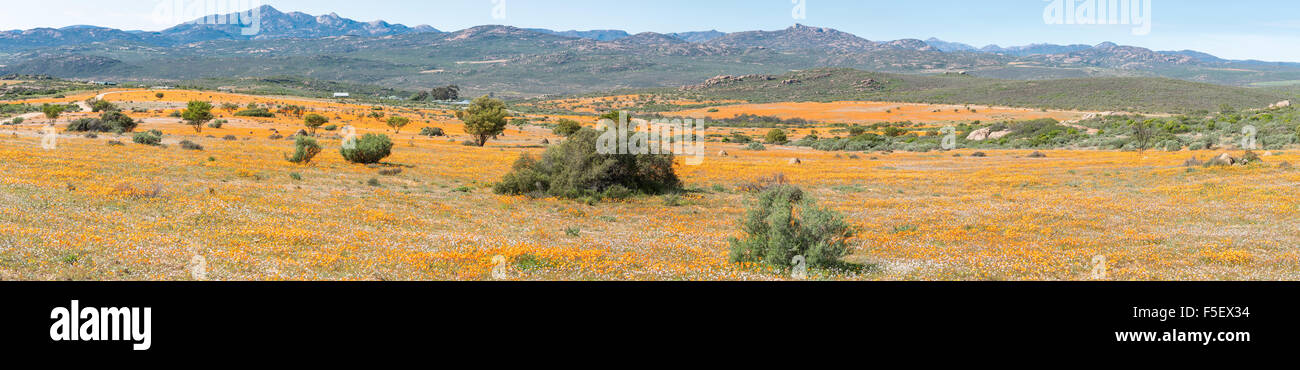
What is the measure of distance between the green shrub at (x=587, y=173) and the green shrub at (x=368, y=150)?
10.4 m

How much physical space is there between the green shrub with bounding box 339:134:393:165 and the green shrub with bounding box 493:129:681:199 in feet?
34.2

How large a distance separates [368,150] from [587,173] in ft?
47.4

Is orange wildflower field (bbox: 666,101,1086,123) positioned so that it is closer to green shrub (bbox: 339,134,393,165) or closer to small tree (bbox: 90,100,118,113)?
small tree (bbox: 90,100,118,113)

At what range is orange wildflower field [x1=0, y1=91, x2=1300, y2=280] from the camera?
10953 millimetres

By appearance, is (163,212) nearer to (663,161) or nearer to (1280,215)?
(663,161)

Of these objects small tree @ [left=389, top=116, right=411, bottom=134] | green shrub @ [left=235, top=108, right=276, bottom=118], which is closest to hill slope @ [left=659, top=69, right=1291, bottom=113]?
small tree @ [left=389, top=116, right=411, bottom=134]

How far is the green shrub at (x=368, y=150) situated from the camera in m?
33.3

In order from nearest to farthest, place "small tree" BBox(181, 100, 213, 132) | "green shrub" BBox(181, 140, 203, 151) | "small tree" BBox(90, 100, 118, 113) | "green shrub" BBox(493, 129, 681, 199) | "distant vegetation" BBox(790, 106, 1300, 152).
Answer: "green shrub" BBox(493, 129, 681, 199), "green shrub" BBox(181, 140, 203, 151), "distant vegetation" BBox(790, 106, 1300, 152), "small tree" BBox(181, 100, 213, 132), "small tree" BBox(90, 100, 118, 113)

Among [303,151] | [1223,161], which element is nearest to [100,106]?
[303,151]

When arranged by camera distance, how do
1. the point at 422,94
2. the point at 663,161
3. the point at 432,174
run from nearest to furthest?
the point at 663,161 → the point at 432,174 → the point at 422,94

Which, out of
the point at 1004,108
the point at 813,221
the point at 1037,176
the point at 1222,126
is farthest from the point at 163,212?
the point at 1004,108

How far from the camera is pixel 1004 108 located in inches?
4621

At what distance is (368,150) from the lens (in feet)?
109

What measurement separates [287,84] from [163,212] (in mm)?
206420
